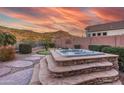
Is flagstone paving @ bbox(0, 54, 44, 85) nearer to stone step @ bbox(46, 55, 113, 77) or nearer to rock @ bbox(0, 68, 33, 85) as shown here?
rock @ bbox(0, 68, 33, 85)

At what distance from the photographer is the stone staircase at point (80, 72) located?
117 inches

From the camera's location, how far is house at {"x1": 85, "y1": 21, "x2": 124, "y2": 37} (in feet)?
12.7

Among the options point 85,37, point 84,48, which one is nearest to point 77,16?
point 85,37

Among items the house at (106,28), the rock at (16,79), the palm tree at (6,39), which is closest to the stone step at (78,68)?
the rock at (16,79)

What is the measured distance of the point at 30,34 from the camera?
3.53m

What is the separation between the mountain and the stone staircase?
0.65 meters

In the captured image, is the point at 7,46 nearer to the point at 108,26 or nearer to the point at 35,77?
the point at 35,77

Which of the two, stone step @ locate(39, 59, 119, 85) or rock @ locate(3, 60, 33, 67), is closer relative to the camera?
stone step @ locate(39, 59, 119, 85)

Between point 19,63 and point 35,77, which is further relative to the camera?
point 19,63

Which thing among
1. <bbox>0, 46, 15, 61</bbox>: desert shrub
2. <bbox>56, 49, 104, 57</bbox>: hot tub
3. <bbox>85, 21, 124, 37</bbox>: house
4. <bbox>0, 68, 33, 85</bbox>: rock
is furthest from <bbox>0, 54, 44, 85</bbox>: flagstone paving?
<bbox>85, 21, 124, 37</bbox>: house

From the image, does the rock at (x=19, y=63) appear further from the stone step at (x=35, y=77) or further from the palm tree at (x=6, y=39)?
the palm tree at (x=6, y=39)

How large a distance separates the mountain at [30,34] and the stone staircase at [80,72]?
2.13 ft

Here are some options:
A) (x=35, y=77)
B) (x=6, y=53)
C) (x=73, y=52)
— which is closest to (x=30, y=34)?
(x=6, y=53)

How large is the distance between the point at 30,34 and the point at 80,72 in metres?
1.45
